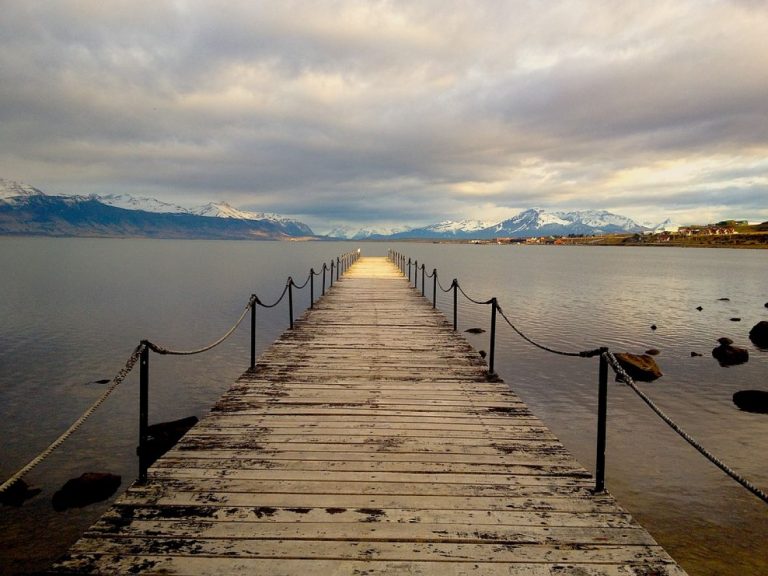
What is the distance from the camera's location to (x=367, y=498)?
15.2 feet

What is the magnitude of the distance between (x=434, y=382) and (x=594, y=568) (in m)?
5.04

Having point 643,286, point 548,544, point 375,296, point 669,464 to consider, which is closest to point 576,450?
point 669,464

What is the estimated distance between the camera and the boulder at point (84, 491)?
26.0ft

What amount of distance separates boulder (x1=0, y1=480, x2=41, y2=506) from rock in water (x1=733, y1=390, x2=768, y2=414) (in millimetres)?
16507

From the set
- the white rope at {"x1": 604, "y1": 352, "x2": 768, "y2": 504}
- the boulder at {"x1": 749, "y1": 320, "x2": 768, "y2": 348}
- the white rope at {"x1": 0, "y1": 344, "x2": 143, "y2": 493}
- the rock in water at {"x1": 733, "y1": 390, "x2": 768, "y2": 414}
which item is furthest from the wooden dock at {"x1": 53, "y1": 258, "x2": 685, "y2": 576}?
the boulder at {"x1": 749, "y1": 320, "x2": 768, "y2": 348}

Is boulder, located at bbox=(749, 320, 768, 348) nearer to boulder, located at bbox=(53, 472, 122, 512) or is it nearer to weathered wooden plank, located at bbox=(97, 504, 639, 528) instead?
weathered wooden plank, located at bbox=(97, 504, 639, 528)

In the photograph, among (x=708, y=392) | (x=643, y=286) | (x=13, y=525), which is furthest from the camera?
(x=643, y=286)

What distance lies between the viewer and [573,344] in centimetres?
2206

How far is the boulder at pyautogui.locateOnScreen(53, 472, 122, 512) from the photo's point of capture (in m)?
7.93

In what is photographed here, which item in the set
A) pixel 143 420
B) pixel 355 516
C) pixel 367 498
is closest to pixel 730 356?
pixel 367 498

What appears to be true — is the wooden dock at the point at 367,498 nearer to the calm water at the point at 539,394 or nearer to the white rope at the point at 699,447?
the white rope at the point at 699,447

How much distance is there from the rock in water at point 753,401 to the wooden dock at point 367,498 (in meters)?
8.94

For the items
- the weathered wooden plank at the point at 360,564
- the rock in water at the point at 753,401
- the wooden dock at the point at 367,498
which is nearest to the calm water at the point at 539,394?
the rock in water at the point at 753,401

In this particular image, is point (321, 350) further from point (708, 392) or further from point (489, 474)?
point (708, 392)
